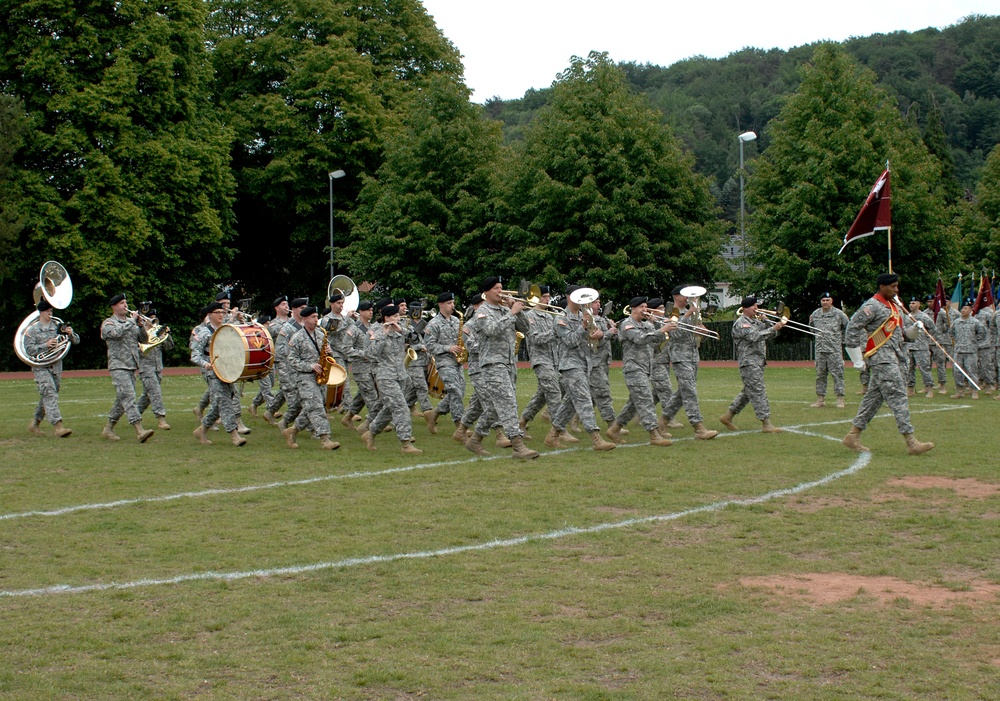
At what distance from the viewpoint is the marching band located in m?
14.5

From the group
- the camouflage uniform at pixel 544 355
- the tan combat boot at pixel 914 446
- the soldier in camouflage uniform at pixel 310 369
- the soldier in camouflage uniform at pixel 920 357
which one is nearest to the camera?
the tan combat boot at pixel 914 446

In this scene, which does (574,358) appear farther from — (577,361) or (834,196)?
(834,196)

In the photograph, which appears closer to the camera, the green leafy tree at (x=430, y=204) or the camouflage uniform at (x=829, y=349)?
the camouflage uniform at (x=829, y=349)

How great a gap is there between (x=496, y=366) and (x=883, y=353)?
4.69m

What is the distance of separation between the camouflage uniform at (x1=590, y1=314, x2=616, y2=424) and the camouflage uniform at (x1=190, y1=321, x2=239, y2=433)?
514 cm

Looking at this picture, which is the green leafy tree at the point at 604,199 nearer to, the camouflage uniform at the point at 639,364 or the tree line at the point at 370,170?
the tree line at the point at 370,170

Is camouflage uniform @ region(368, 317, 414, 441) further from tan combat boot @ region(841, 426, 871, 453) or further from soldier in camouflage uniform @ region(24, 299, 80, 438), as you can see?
tan combat boot @ region(841, 426, 871, 453)

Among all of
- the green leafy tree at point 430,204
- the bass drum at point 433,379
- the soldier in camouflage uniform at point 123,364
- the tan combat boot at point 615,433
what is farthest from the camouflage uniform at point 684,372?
the green leafy tree at point 430,204

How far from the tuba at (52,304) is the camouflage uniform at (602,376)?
7.83 metres

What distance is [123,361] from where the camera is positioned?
56.2ft

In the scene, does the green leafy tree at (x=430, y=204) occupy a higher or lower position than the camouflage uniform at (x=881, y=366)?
higher

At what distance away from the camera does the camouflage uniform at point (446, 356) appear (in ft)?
56.9

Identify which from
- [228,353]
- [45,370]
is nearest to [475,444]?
[228,353]

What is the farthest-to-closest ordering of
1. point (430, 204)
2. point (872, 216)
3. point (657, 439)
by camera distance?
point (430, 204), point (872, 216), point (657, 439)
